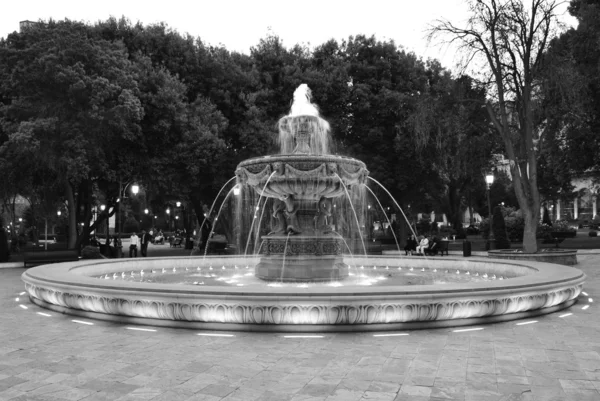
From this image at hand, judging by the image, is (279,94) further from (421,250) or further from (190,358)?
(190,358)

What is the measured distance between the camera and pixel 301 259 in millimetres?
12570

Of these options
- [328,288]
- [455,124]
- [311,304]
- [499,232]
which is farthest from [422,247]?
[311,304]

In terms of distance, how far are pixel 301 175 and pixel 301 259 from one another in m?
2.04

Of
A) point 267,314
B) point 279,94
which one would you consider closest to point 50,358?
point 267,314

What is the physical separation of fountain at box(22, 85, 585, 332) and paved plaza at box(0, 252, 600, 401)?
0.30 metres

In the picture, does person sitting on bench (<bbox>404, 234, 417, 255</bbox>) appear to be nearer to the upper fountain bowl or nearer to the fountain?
the fountain

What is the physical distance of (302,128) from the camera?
14.2m

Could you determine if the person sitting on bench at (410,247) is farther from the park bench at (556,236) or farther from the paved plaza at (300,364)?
the paved plaza at (300,364)

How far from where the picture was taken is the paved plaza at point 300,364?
5.13 m

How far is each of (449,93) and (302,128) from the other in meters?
11.9

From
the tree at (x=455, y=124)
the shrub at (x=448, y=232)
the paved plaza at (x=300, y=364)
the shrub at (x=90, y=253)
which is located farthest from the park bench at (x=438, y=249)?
the shrub at (x=448, y=232)

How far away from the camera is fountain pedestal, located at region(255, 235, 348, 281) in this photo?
12.5m

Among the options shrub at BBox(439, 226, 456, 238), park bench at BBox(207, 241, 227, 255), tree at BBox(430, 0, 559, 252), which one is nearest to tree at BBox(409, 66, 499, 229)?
tree at BBox(430, 0, 559, 252)

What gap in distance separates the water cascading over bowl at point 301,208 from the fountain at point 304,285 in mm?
26
